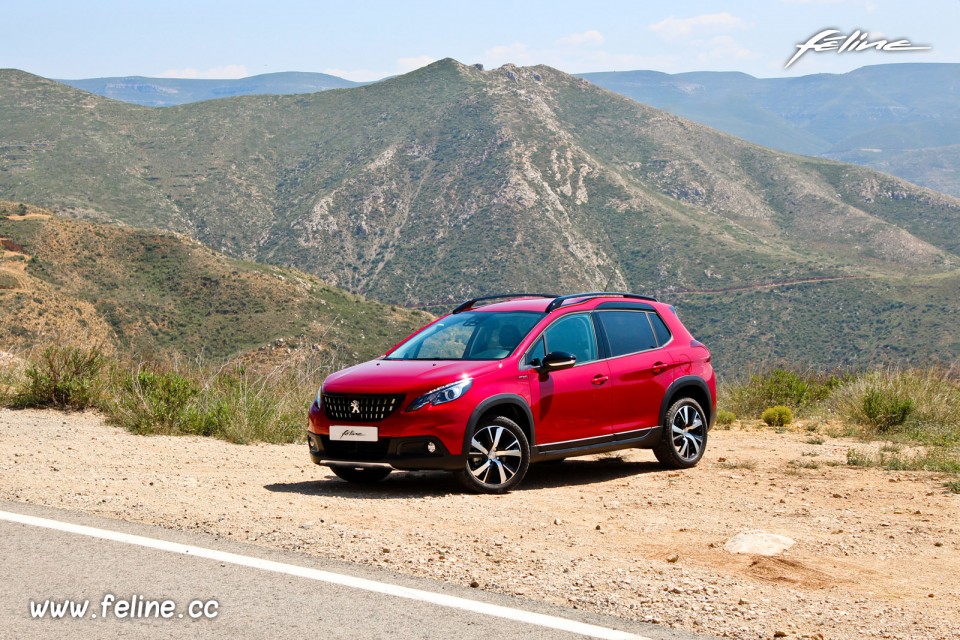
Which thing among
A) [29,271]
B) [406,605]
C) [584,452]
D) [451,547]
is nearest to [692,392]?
[584,452]

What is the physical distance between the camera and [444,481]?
9914mm

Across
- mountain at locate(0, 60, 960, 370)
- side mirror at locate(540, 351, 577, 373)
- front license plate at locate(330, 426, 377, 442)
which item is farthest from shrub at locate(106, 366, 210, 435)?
mountain at locate(0, 60, 960, 370)

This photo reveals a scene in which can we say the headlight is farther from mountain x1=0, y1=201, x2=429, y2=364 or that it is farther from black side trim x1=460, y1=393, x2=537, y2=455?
mountain x1=0, y1=201, x2=429, y2=364

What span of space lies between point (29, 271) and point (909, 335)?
56.8m

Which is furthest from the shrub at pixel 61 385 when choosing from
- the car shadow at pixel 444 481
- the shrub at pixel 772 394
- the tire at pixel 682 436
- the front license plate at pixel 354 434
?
the shrub at pixel 772 394

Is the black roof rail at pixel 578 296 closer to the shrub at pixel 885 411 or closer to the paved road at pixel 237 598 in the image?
the paved road at pixel 237 598

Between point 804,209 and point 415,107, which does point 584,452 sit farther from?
point 415,107

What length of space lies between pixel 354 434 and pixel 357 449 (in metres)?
0.14

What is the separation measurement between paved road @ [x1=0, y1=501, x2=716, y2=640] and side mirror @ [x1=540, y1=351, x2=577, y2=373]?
3.57 metres

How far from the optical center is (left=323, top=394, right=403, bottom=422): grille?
29.2ft

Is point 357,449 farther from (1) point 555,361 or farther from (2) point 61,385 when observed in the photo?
(2) point 61,385

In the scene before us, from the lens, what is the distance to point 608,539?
739 cm

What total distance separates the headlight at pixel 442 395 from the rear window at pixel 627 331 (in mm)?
1939

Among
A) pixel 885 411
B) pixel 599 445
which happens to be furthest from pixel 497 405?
pixel 885 411
